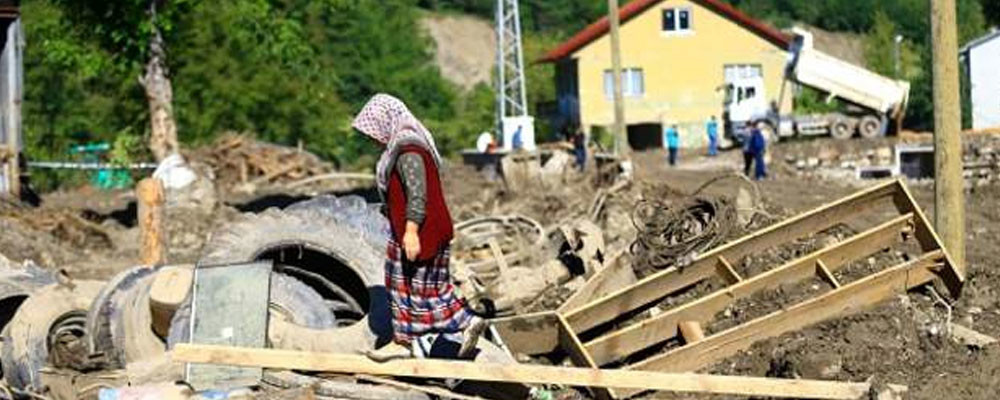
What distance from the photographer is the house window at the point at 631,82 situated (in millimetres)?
76500

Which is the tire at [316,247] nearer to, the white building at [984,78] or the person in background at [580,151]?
the white building at [984,78]

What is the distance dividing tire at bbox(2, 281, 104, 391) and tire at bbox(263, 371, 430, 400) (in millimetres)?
2368

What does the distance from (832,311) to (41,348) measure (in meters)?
5.00

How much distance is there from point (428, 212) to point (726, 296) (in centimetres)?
335


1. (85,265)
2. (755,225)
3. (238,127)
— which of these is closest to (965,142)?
(85,265)

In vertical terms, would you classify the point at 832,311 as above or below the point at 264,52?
below

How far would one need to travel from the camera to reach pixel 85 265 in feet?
74.5

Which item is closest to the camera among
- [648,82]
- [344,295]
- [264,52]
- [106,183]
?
[344,295]

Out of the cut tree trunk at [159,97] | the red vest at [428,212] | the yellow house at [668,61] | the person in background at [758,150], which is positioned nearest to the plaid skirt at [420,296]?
the red vest at [428,212]

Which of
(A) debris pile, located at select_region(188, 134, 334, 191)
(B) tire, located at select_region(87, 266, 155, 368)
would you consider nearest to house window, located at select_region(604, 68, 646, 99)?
(A) debris pile, located at select_region(188, 134, 334, 191)

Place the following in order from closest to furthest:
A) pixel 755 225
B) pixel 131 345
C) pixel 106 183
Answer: pixel 131 345, pixel 755 225, pixel 106 183

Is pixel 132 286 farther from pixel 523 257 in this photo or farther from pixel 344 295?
pixel 523 257

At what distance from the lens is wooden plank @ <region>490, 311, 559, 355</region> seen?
1173cm

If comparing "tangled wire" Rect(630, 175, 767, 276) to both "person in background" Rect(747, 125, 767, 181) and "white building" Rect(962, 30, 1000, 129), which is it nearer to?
"white building" Rect(962, 30, 1000, 129)
